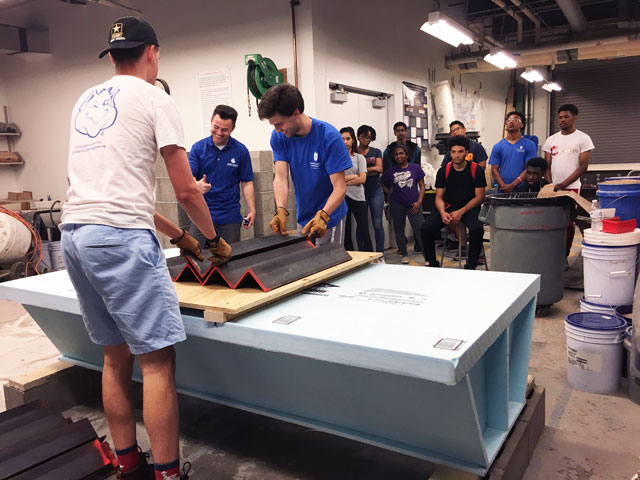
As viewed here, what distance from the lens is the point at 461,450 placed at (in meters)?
1.56

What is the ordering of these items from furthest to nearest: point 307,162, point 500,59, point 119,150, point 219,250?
1. point 500,59
2. point 307,162
3. point 219,250
4. point 119,150

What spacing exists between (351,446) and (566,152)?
3740 millimetres

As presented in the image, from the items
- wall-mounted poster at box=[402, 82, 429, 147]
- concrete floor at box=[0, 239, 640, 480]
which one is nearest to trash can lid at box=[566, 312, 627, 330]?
concrete floor at box=[0, 239, 640, 480]

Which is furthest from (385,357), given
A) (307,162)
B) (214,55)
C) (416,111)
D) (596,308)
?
(416,111)

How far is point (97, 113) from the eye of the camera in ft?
5.05

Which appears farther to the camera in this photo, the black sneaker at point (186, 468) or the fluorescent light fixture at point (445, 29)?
the fluorescent light fixture at point (445, 29)

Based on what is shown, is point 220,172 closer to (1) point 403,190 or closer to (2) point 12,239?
(1) point 403,190

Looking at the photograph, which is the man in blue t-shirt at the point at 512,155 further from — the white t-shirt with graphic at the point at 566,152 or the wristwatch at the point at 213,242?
the wristwatch at the point at 213,242

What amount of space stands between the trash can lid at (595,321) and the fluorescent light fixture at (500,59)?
5409mm

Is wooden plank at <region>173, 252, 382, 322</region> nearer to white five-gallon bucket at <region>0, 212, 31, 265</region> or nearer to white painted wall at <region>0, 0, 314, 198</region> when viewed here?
white painted wall at <region>0, 0, 314, 198</region>

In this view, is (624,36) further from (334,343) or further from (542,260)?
(334,343)

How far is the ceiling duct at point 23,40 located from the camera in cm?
652

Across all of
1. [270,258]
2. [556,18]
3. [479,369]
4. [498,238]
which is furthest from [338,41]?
[556,18]

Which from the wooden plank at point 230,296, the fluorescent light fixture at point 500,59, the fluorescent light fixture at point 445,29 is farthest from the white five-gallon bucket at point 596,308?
the fluorescent light fixture at point 500,59
